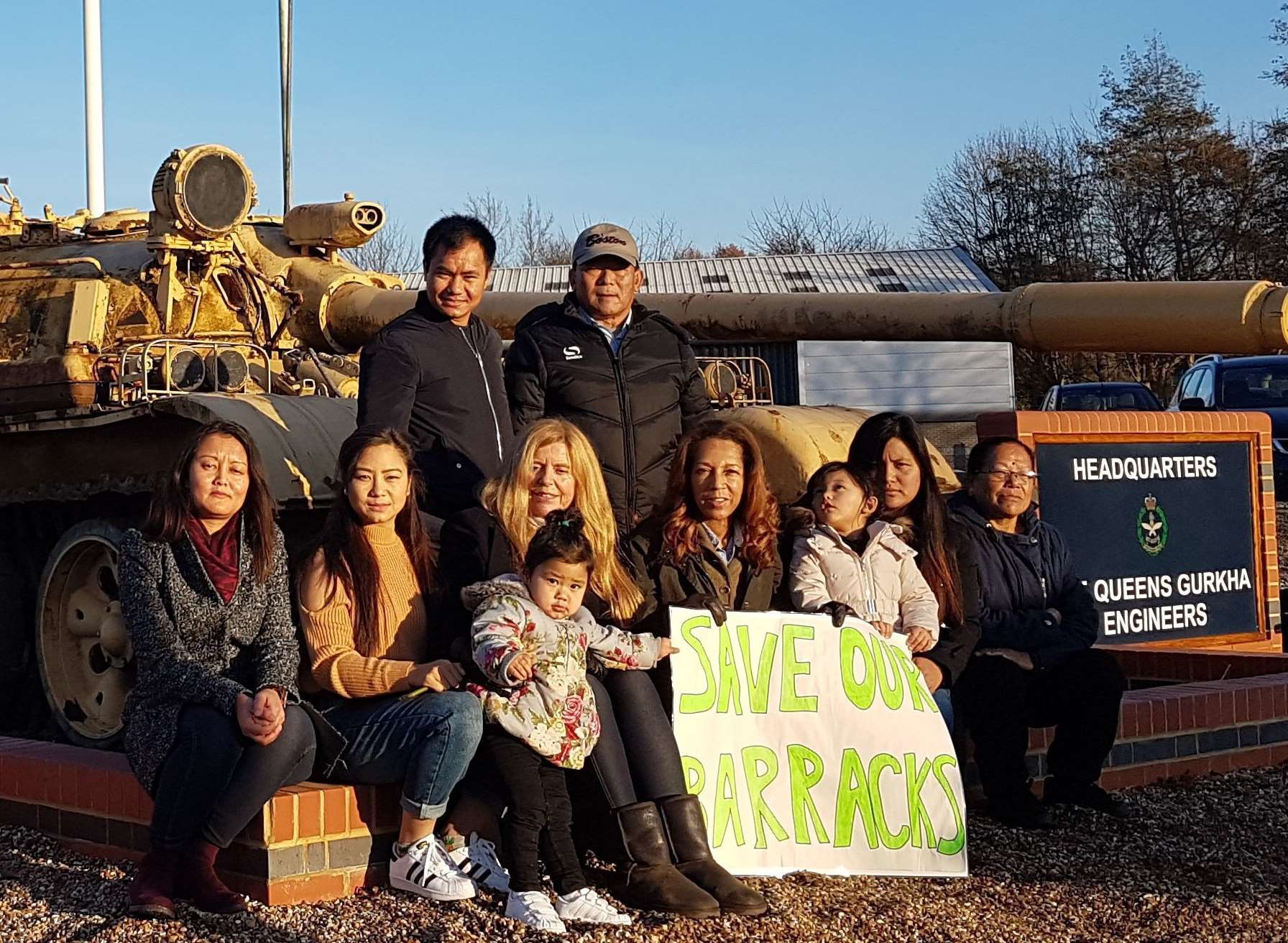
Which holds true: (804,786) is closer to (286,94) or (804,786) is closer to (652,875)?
(652,875)

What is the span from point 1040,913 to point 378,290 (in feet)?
18.5

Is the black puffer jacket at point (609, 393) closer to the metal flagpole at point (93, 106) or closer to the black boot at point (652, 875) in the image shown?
the black boot at point (652, 875)

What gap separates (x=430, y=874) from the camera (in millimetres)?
4789

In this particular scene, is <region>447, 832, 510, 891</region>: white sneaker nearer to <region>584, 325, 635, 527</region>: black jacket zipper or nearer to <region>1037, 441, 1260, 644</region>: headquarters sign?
<region>584, 325, 635, 527</region>: black jacket zipper

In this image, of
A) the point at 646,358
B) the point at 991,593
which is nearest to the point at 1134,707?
the point at 991,593

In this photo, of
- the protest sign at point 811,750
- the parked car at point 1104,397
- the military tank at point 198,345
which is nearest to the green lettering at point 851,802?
the protest sign at point 811,750

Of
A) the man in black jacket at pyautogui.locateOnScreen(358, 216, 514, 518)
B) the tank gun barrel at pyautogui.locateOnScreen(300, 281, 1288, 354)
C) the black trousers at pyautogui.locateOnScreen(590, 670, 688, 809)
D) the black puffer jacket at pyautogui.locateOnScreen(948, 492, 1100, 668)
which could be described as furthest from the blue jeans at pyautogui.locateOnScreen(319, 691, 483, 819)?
the tank gun barrel at pyautogui.locateOnScreen(300, 281, 1288, 354)

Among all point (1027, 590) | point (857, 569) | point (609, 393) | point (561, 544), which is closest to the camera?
point (561, 544)

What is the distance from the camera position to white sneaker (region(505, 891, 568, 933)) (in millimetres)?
4492

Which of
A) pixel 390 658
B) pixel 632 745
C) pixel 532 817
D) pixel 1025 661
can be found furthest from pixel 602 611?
pixel 1025 661

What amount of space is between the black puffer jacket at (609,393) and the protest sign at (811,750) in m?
0.72

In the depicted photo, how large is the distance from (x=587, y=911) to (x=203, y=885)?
3.20 ft

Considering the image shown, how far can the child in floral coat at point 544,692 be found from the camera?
4.69 metres

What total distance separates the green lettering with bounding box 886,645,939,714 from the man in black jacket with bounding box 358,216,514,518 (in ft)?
4.65
